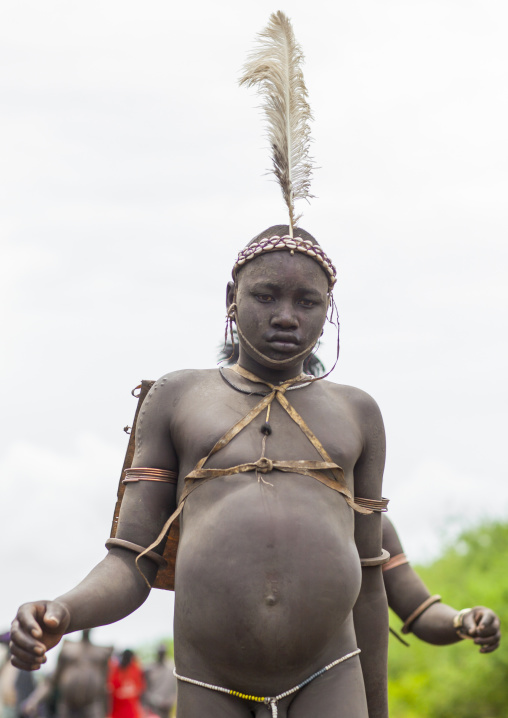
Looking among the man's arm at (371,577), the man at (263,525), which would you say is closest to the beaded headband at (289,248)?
the man at (263,525)

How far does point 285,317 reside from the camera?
152 inches

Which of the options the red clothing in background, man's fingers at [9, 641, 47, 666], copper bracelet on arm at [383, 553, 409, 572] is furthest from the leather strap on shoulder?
the red clothing in background

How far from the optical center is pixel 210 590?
3600 millimetres

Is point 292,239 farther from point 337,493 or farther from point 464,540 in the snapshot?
point 464,540

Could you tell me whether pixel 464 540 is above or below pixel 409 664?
above

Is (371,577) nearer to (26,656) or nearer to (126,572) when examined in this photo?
(126,572)

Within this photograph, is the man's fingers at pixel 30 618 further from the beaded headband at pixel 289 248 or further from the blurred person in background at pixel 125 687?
the blurred person in background at pixel 125 687

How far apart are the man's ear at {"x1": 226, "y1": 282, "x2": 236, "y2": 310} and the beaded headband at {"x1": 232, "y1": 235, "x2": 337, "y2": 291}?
0.47 ft

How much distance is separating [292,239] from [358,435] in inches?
31.1

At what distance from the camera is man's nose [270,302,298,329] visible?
12.7 feet

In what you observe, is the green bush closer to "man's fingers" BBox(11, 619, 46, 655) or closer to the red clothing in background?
the red clothing in background

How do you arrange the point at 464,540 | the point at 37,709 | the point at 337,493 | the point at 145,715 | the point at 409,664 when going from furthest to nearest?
the point at 409,664 < the point at 464,540 < the point at 145,715 < the point at 37,709 < the point at 337,493

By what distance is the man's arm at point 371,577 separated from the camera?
4117mm

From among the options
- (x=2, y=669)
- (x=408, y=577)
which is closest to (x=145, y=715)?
(x=2, y=669)
